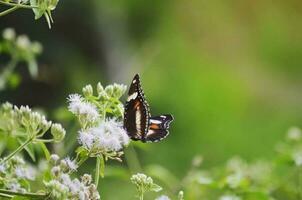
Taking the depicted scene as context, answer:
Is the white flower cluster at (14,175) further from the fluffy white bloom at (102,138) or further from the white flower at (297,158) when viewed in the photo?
the white flower at (297,158)

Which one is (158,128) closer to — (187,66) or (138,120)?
(138,120)

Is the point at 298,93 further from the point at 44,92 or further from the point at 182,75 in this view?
the point at 44,92

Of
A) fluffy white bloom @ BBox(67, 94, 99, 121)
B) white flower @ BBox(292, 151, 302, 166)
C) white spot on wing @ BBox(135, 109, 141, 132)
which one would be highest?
white flower @ BBox(292, 151, 302, 166)

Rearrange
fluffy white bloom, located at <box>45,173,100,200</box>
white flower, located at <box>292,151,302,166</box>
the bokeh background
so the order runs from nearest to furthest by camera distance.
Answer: fluffy white bloom, located at <box>45,173,100,200</box> → white flower, located at <box>292,151,302,166</box> → the bokeh background

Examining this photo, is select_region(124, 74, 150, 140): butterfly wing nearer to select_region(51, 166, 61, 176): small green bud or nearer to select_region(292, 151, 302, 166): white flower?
select_region(51, 166, 61, 176): small green bud

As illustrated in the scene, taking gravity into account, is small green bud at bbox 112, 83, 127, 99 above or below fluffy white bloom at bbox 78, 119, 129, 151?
above

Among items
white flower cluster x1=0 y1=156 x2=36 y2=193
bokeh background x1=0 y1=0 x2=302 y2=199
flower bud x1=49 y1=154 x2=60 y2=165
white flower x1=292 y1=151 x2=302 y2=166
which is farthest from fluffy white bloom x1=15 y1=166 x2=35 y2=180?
bokeh background x1=0 y1=0 x2=302 y2=199

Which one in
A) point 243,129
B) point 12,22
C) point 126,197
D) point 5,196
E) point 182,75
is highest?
point 182,75

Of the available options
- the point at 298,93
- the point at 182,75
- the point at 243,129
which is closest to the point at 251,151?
the point at 243,129
